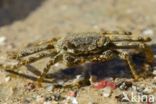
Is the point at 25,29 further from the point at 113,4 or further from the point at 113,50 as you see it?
the point at 113,50

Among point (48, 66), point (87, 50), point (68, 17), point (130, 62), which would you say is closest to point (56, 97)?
point (48, 66)

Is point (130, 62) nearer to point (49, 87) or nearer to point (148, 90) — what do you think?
point (148, 90)

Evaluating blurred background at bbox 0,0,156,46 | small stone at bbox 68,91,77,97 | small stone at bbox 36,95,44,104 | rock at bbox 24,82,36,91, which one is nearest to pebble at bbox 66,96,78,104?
small stone at bbox 68,91,77,97

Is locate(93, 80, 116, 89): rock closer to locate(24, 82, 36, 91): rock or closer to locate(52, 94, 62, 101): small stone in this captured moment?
locate(52, 94, 62, 101): small stone

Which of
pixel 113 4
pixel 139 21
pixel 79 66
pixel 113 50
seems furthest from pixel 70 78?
pixel 113 4

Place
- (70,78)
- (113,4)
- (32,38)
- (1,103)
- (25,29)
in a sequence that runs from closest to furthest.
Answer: (1,103) → (70,78) → (32,38) → (25,29) → (113,4)

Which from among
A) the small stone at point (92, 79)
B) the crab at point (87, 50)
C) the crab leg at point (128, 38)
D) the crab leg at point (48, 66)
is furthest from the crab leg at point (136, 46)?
the crab leg at point (48, 66)

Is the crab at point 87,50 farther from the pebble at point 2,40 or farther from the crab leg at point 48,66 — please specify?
the pebble at point 2,40

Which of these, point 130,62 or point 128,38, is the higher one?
point 128,38
